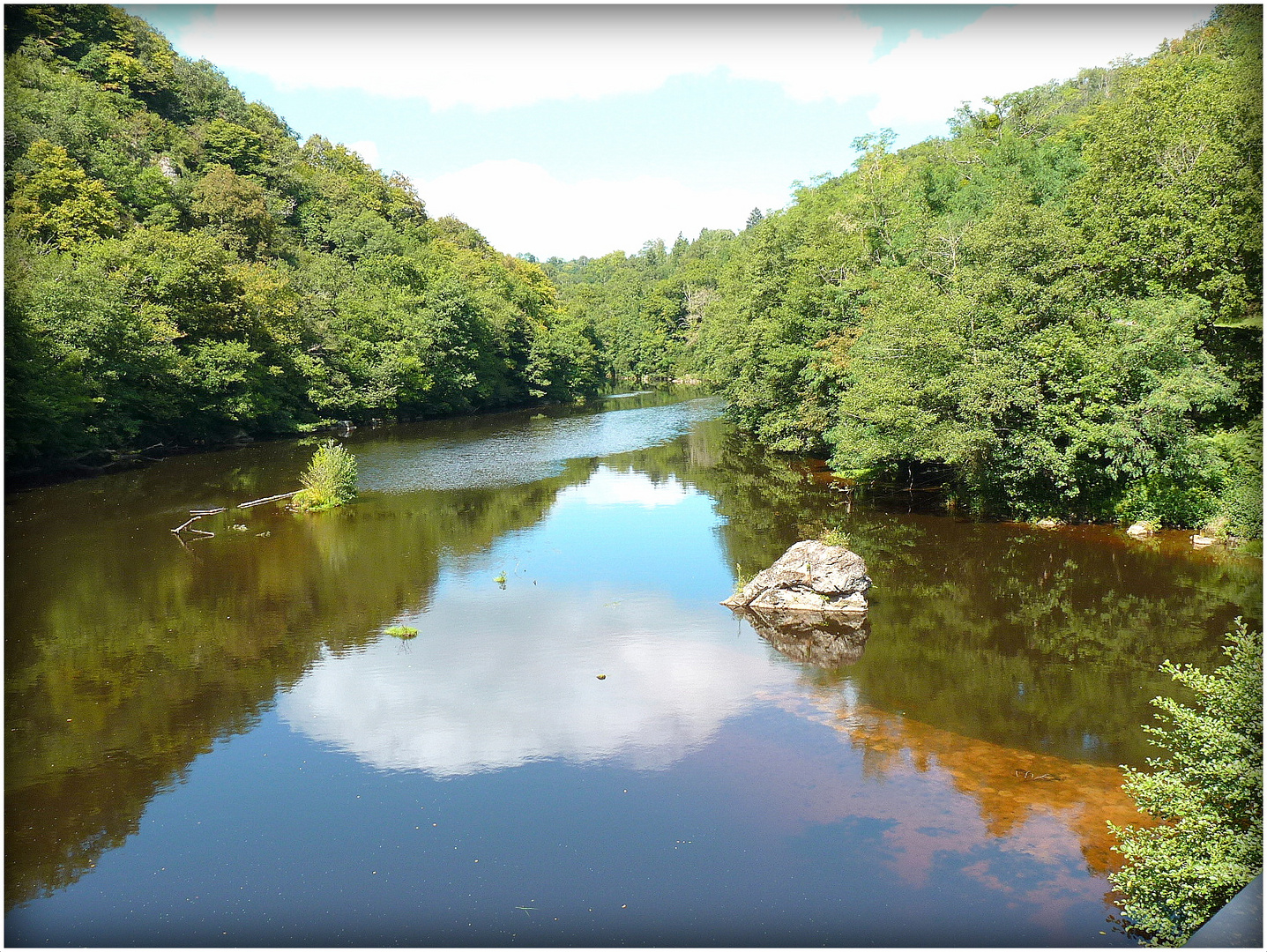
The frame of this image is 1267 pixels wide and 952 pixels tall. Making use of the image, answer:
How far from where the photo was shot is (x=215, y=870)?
9031mm

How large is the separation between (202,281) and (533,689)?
35084 mm

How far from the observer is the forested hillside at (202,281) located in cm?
3269

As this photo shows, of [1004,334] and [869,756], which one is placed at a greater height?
[1004,334]

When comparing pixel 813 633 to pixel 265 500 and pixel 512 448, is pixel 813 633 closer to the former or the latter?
pixel 265 500

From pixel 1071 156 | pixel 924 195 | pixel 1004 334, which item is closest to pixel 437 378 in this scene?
A: pixel 924 195

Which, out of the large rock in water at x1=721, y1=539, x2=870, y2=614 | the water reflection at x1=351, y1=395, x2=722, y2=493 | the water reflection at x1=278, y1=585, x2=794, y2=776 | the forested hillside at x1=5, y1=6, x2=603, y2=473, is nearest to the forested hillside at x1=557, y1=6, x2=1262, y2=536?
the large rock in water at x1=721, y1=539, x2=870, y2=614

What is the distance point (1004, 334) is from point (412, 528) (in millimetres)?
16692

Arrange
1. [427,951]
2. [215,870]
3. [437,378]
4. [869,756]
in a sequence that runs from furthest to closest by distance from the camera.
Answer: [437,378]
[869,756]
[215,870]
[427,951]

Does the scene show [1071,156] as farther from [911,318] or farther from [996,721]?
[996,721]

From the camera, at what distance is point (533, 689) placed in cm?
1333

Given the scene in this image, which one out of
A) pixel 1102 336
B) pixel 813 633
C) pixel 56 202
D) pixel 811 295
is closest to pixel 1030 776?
pixel 813 633

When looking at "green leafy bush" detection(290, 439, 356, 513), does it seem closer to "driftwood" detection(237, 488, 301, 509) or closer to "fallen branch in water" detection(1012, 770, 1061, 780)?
"driftwood" detection(237, 488, 301, 509)

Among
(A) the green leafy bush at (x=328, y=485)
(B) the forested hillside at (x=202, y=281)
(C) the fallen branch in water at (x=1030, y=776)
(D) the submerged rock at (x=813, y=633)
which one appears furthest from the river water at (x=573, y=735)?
(B) the forested hillside at (x=202, y=281)

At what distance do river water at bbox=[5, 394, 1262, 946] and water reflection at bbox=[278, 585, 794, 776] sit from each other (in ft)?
0.22
